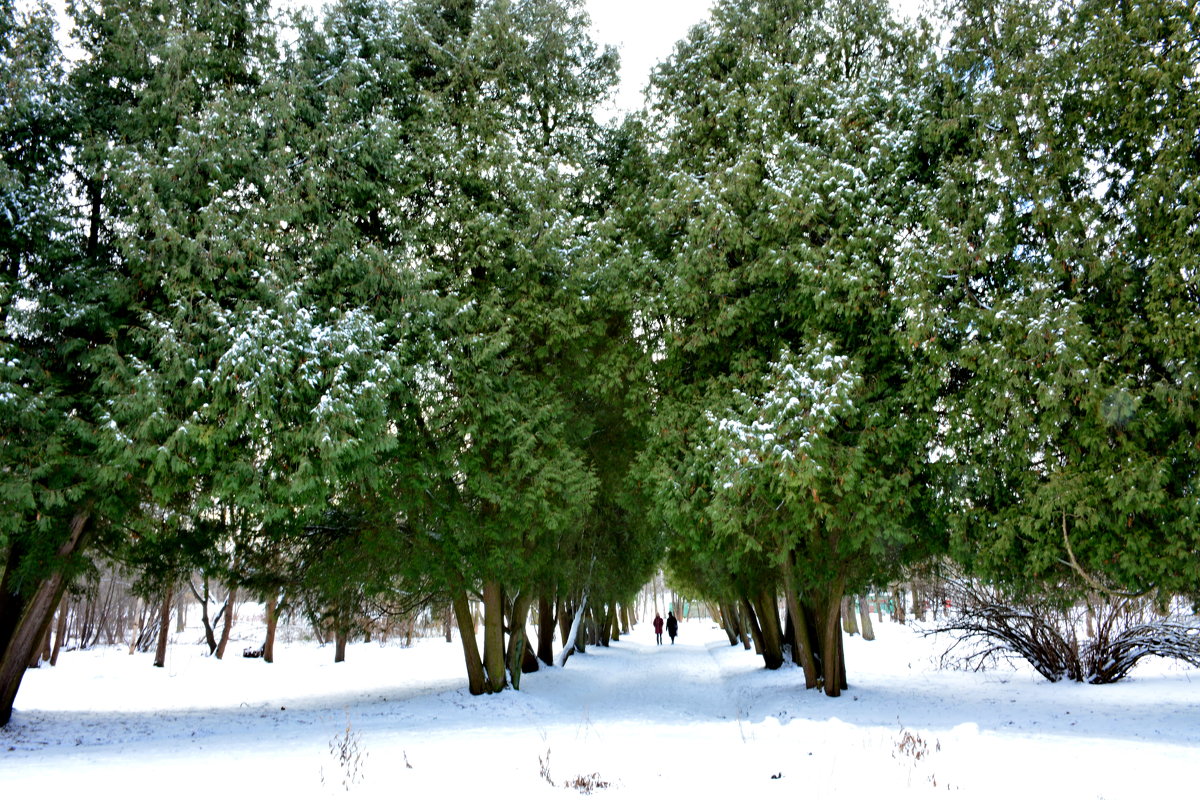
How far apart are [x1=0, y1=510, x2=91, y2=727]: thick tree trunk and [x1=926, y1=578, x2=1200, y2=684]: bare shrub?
14613 millimetres

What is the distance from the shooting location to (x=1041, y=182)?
31.9 ft

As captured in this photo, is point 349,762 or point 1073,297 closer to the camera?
point 349,762

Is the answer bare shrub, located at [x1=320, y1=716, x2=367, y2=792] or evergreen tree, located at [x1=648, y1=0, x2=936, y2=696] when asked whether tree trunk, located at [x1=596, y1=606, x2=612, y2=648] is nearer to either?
evergreen tree, located at [x1=648, y1=0, x2=936, y2=696]

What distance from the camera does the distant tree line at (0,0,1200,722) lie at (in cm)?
893

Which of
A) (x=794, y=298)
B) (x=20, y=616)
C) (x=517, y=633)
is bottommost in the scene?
(x=517, y=633)

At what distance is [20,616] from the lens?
10.8m

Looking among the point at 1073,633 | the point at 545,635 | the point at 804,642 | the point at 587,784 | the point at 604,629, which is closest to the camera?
the point at 587,784

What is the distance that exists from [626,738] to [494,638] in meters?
6.60

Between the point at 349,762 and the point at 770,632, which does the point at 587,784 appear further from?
the point at 770,632

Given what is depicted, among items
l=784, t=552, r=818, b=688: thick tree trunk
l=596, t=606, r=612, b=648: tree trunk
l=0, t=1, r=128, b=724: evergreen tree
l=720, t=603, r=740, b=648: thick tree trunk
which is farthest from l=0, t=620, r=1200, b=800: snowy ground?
l=720, t=603, r=740, b=648: thick tree trunk

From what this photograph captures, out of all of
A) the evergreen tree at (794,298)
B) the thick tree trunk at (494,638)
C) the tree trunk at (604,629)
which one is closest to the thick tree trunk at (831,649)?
the evergreen tree at (794,298)

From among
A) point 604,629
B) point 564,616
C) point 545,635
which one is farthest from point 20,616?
point 604,629

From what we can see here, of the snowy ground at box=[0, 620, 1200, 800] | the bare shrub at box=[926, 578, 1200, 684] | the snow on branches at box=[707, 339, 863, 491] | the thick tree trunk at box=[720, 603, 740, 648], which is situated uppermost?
the snow on branches at box=[707, 339, 863, 491]

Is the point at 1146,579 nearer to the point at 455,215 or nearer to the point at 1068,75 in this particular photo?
the point at 1068,75
